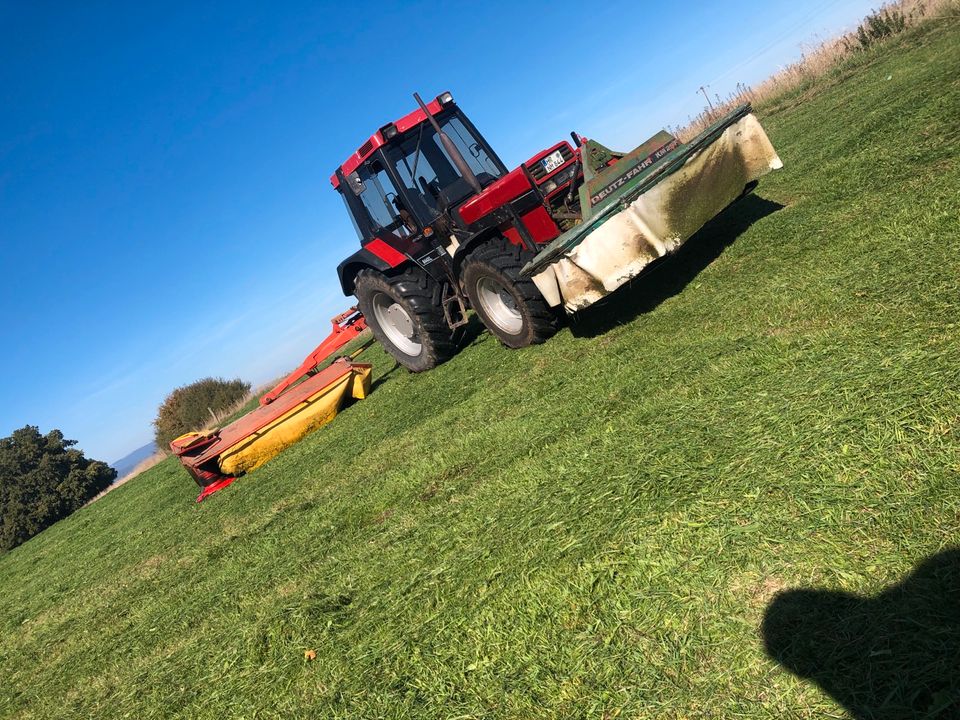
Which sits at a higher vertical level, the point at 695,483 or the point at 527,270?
the point at 527,270

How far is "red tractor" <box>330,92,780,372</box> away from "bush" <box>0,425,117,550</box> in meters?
18.2

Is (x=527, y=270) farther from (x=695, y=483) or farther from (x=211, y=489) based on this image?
(x=211, y=489)

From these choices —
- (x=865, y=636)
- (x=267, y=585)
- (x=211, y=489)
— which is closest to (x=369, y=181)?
(x=211, y=489)

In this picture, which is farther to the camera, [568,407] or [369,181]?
[369,181]

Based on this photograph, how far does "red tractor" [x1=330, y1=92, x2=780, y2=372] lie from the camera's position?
5012 mm

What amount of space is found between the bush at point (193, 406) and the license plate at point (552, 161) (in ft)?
68.0

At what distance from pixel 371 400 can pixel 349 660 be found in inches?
231

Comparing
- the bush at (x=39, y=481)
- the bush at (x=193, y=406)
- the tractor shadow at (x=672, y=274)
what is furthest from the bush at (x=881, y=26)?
the bush at (x=39, y=481)

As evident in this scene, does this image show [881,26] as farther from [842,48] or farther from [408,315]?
[408,315]

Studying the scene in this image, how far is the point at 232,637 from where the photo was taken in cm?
362

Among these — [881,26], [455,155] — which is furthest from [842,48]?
[455,155]

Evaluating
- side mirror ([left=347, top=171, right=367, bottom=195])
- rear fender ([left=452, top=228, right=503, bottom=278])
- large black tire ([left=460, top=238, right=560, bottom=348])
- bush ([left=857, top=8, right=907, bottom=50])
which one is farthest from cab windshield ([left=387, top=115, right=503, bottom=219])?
bush ([left=857, top=8, right=907, bottom=50])

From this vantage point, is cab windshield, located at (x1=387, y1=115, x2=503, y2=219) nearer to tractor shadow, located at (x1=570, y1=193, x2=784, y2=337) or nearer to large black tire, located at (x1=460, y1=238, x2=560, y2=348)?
large black tire, located at (x1=460, y1=238, x2=560, y2=348)

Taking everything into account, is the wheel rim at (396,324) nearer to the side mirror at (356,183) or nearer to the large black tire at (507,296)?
the side mirror at (356,183)
